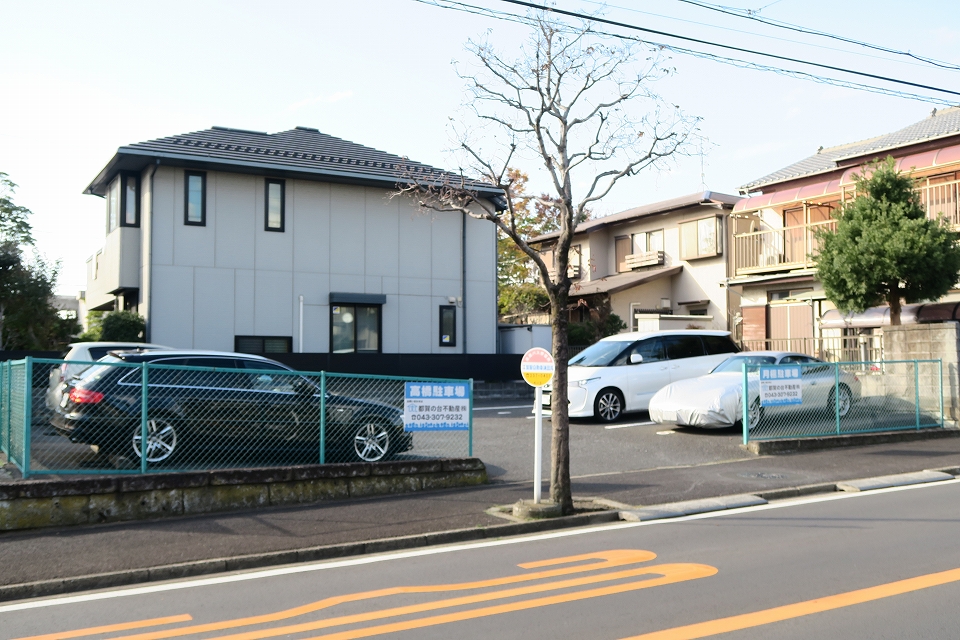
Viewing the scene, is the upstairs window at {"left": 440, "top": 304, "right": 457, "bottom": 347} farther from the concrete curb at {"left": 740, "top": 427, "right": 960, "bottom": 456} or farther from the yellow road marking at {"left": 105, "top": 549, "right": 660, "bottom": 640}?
the yellow road marking at {"left": 105, "top": 549, "right": 660, "bottom": 640}

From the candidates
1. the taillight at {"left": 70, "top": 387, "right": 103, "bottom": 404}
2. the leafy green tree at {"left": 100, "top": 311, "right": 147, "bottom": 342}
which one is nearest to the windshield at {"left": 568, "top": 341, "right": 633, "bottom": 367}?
the taillight at {"left": 70, "top": 387, "right": 103, "bottom": 404}

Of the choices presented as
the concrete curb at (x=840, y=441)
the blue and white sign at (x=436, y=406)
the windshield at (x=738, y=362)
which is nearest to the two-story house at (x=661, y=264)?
the windshield at (x=738, y=362)

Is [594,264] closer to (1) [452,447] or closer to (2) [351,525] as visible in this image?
(1) [452,447]

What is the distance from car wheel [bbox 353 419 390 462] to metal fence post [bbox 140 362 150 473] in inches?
104

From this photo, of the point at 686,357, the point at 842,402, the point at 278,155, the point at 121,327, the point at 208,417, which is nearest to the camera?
the point at 208,417

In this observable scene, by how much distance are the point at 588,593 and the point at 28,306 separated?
2175cm

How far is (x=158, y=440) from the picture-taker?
9.55 meters

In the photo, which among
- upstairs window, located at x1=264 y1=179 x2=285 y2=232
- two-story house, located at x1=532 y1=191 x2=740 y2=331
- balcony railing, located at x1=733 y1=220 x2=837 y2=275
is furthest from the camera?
two-story house, located at x1=532 y1=191 x2=740 y2=331

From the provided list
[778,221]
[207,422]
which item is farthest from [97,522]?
[778,221]

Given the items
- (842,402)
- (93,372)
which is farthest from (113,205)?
(842,402)

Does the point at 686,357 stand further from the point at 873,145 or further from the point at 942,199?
the point at 873,145

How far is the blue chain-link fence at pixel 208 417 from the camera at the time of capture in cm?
911

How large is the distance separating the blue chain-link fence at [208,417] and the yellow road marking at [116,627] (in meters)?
3.68

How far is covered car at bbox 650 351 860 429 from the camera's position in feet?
47.0
